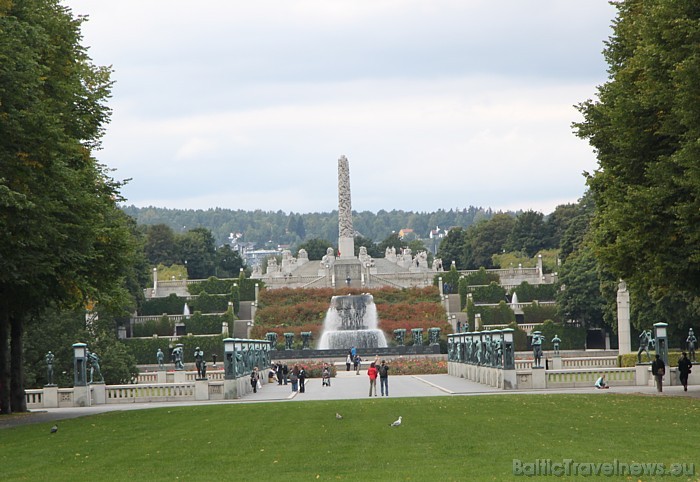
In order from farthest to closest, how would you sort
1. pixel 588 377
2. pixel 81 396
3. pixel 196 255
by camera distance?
1. pixel 196 255
2. pixel 588 377
3. pixel 81 396

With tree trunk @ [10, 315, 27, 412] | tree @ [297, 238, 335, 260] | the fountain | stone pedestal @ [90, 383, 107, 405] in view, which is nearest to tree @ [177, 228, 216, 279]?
tree @ [297, 238, 335, 260]

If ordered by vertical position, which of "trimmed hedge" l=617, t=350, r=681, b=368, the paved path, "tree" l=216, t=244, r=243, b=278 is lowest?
the paved path

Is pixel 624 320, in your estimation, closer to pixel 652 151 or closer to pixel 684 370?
pixel 684 370

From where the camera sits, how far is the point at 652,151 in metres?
33.9

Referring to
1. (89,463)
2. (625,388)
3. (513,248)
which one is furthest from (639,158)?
(513,248)

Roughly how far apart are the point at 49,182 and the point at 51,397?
14398 mm

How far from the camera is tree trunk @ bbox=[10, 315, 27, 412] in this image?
36.5 metres

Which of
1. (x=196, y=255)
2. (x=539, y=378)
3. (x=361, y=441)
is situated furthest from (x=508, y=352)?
(x=196, y=255)

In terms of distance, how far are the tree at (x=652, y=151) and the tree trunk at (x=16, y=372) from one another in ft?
60.3

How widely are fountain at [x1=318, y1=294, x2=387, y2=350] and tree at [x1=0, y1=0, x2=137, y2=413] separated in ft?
159

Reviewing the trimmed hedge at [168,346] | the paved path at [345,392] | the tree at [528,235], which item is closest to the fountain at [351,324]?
the trimmed hedge at [168,346]

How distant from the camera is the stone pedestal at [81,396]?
135ft

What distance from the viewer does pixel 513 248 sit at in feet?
502

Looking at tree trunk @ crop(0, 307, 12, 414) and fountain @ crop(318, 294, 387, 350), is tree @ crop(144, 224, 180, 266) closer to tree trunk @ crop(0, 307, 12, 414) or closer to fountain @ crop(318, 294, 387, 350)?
fountain @ crop(318, 294, 387, 350)
